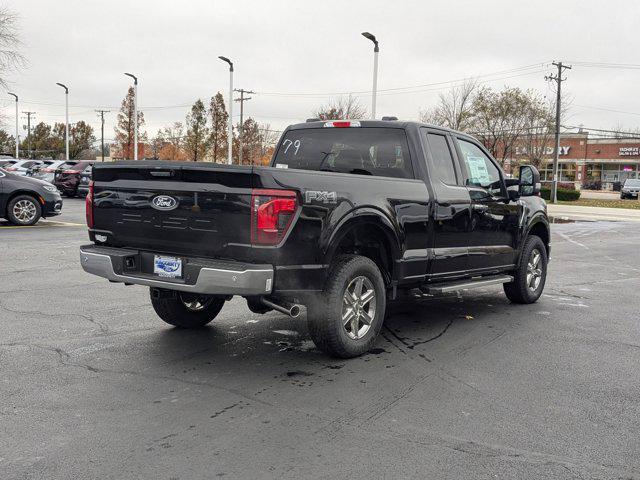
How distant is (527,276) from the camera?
7.96 meters

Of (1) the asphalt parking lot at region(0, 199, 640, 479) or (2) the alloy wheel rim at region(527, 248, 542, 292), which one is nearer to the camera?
(1) the asphalt parking lot at region(0, 199, 640, 479)

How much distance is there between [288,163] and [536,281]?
138 inches

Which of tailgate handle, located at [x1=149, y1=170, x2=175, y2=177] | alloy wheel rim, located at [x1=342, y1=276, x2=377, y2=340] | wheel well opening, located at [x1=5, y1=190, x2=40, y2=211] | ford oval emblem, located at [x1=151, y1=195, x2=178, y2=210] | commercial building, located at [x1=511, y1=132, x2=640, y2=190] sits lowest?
alloy wheel rim, located at [x1=342, y1=276, x2=377, y2=340]

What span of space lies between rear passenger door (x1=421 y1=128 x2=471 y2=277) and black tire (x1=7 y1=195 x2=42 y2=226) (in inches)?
499

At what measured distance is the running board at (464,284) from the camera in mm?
6219

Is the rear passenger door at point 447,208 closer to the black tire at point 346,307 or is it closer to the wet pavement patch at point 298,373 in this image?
the black tire at point 346,307

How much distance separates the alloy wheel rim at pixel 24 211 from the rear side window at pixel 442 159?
12686 mm

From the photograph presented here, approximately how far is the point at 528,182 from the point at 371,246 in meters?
2.72

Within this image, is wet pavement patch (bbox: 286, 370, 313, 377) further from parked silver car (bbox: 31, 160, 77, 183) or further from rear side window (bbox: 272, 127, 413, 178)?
parked silver car (bbox: 31, 160, 77, 183)

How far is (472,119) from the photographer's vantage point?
48781 mm

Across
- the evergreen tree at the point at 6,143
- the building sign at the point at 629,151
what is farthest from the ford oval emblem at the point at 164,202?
the evergreen tree at the point at 6,143

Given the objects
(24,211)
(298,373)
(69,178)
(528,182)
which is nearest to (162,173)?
(298,373)

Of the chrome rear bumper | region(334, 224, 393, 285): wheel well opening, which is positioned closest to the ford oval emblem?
the chrome rear bumper

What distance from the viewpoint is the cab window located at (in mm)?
6946
